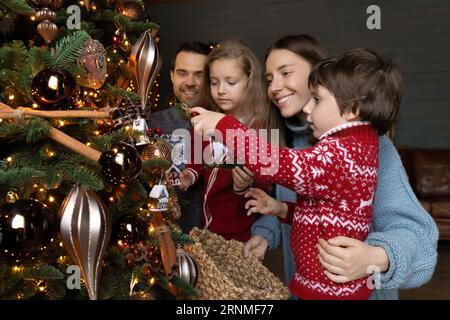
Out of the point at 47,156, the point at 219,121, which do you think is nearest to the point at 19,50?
the point at 47,156

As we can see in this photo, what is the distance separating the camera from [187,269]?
48.4 inches

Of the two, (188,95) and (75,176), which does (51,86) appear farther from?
(188,95)

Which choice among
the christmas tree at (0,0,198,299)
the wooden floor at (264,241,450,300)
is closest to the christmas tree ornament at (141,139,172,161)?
the christmas tree at (0,0,198,299)

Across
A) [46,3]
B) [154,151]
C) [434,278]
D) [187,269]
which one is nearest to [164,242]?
[187,269]

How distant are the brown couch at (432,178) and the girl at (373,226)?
4.21 metres

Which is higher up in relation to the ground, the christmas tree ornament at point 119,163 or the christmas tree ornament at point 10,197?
Result: the christmas tree ornament at point 119,163

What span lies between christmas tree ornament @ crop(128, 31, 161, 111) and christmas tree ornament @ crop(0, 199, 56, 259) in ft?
1.33

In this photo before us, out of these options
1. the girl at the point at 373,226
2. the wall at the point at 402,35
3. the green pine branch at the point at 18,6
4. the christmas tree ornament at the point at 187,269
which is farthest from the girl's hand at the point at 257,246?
the wall at the point at 402,35

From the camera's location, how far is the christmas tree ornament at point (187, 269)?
1.22m

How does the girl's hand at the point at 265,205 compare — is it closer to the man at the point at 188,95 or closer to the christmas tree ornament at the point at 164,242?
the christmas tree ornament at the point at 164,242

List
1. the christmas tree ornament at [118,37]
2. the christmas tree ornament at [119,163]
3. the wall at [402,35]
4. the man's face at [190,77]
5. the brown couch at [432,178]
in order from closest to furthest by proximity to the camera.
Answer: the christmas tree ornament at [119,163] < the christmas tree ornament at [118,37] < the man's face at [190,77] < the brown couch at [432,178] < the wall at [402,35]

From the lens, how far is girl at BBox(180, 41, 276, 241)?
2.02m

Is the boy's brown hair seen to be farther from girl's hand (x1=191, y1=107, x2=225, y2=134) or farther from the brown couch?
the brown couch

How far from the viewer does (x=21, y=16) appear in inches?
52.4
